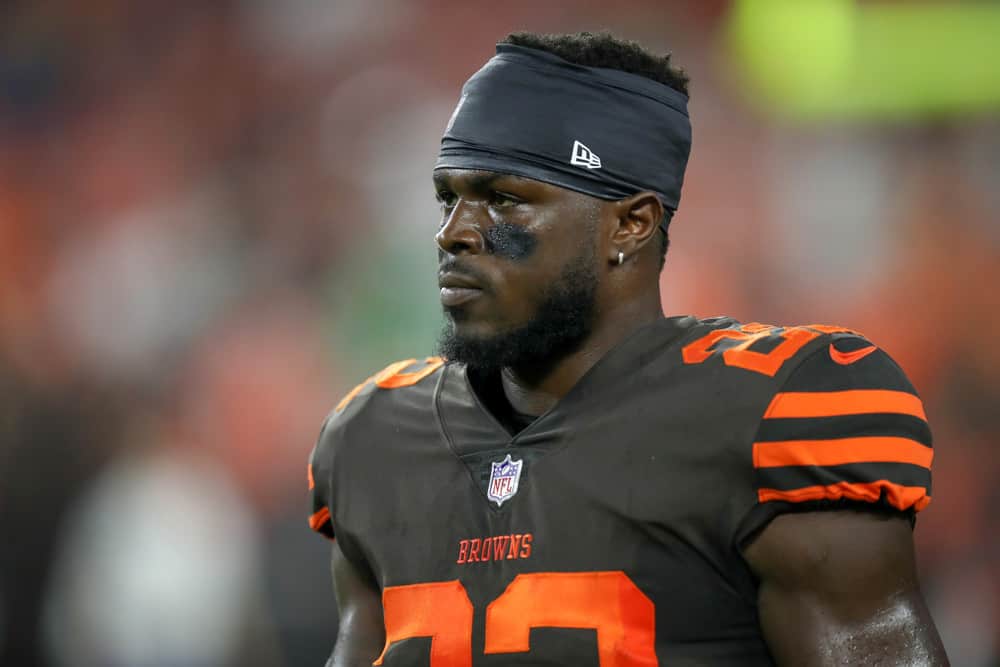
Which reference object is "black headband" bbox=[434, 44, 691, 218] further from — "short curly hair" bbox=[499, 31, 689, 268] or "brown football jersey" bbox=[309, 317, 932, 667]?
"brown football jersey" bbox=[309, 317, 932, 667]

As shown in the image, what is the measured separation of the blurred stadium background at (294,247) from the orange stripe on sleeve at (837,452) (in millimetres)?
1976

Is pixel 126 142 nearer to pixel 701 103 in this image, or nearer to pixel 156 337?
pixel 156 337

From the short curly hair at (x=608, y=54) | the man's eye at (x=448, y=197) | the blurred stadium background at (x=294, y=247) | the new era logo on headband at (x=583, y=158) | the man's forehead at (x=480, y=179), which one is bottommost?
the blurred stadium background at (x=294, y=247)

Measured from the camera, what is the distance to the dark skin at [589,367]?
4.71ft

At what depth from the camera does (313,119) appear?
4.12 metres

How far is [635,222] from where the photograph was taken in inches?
69.6

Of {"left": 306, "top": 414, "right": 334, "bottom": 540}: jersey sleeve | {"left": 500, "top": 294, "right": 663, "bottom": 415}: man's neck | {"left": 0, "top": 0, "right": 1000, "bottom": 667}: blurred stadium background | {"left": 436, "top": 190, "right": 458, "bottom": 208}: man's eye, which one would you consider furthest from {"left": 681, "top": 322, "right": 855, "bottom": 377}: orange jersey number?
{"left": 0, "top": 0, "right": 1000, "bottom": 667}: blurred stadium background

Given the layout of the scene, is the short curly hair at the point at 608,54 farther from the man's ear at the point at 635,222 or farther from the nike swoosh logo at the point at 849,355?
the nike swoosh logo at the point at 849,355

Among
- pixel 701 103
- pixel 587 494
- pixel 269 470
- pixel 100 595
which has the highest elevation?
pixel 701 103

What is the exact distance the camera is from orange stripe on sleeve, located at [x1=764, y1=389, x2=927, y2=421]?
1502mm

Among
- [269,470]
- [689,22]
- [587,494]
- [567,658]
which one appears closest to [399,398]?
[587,494]

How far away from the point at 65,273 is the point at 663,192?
280 cm

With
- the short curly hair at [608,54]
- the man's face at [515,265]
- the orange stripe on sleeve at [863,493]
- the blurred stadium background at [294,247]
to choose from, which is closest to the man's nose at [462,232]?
the man's face at [515,265]

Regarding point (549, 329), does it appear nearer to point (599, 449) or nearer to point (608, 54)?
point (599, 449)
